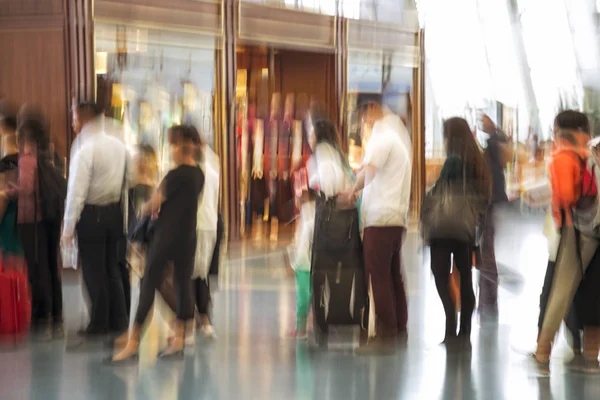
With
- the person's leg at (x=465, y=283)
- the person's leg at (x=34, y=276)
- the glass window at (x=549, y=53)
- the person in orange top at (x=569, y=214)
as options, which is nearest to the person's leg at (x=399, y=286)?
the person's leg at (x=465, y=283)

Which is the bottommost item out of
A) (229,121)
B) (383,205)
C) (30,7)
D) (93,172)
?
(383,205)

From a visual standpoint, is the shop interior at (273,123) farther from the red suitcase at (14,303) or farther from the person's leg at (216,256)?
the red suitcase at (14,303)

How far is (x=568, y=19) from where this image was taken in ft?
39.7

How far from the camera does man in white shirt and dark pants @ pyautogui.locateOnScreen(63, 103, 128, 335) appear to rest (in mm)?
6770

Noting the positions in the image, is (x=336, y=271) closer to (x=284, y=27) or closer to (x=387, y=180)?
(x=387, y=180)

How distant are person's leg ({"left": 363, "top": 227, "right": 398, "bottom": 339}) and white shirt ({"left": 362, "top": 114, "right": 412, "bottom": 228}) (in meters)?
0.10

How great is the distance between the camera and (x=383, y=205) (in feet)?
21.5

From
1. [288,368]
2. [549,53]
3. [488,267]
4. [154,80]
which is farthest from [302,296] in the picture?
[549,53]

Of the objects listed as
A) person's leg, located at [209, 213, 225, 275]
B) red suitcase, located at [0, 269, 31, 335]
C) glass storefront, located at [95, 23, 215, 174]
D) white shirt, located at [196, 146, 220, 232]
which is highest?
glass storefront, located at [95, 23, 215, 174]

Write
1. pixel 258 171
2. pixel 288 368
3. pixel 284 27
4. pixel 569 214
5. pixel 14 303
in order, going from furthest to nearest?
pixel 284 27 → pixel 258 171 → pixel 14 303 → pixel 288 368 → pixel 569 214

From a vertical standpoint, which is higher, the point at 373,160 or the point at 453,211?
the point at 373,160

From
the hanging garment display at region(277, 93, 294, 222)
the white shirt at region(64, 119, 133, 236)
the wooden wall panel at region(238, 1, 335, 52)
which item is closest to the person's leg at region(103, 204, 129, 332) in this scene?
the white shirt at region(64, 119, 133, 236)

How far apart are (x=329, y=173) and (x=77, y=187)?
1.77 m

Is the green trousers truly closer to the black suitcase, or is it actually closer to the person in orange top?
the black suitcase
